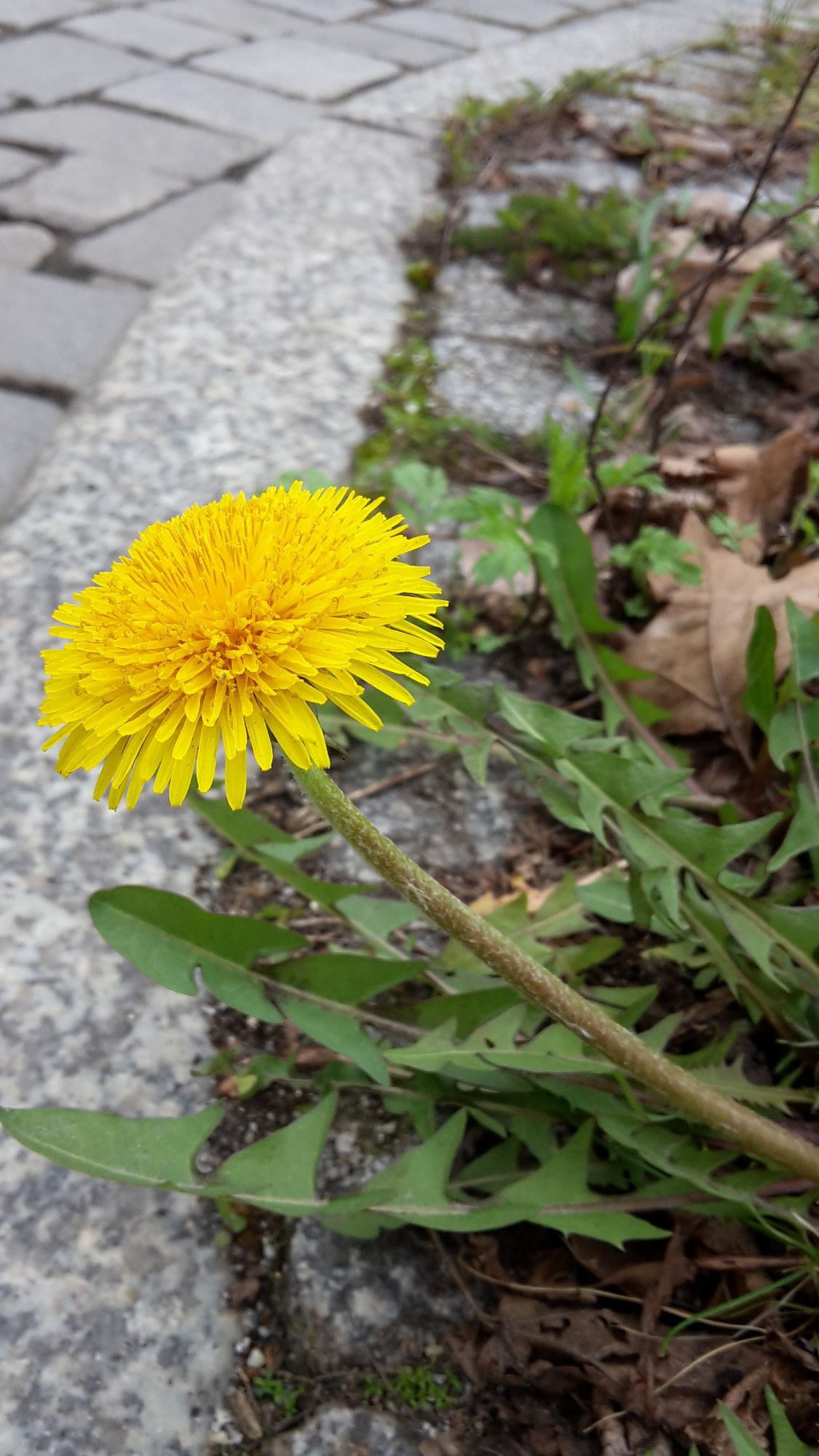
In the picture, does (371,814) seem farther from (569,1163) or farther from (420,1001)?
(569,1163)

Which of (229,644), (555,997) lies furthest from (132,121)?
(555,997)

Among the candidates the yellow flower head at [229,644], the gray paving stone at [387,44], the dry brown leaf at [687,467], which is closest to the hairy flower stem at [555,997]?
the yellow flower head at [229,644]

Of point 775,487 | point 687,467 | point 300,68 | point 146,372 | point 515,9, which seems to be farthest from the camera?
point 515,9

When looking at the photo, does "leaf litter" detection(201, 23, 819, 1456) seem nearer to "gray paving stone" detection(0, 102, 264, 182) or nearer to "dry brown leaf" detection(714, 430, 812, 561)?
"dry brown leaf" detection(714, 430, 812, 561)

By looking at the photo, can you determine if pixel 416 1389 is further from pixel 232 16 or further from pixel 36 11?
pixel 232 16

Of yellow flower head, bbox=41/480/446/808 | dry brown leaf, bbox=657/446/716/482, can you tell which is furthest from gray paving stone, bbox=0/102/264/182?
yellow flower head, bbox=41/480/446/808

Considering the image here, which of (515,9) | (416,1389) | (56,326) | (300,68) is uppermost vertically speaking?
(515,9)

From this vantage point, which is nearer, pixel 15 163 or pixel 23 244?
pixel 23 244

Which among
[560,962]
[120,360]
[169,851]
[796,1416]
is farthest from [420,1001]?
[120,360]
